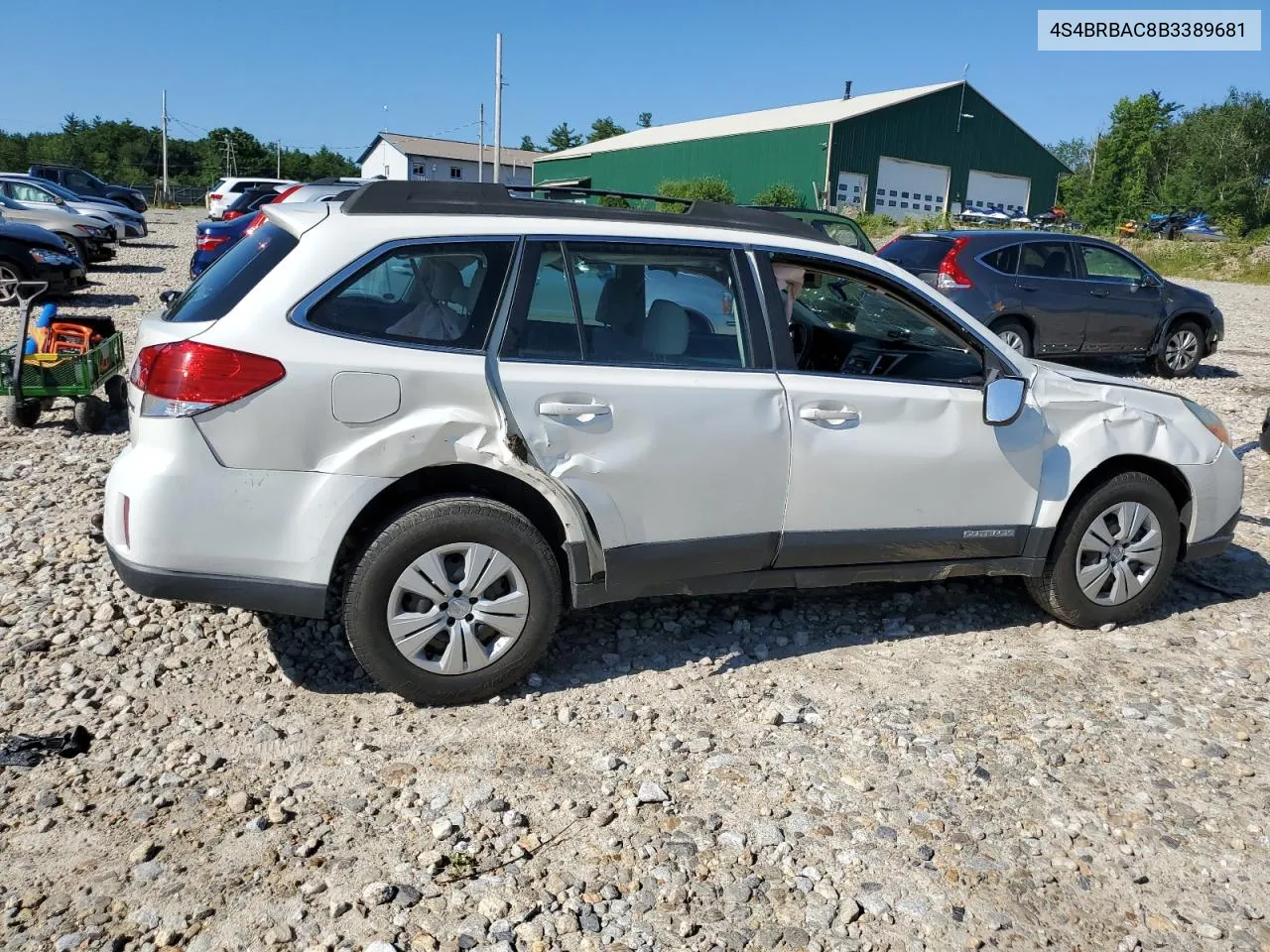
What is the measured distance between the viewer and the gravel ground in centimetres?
292

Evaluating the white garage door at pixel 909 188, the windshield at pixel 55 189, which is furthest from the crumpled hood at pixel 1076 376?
the white garage door at pixel 909 188

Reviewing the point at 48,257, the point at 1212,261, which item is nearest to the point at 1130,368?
the point at 48,257

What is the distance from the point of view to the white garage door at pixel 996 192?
4994cm

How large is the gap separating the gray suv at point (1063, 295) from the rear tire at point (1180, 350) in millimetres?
12

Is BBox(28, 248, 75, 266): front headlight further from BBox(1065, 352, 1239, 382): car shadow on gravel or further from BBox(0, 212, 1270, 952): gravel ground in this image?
BBox(1065, 352, 1239, 382): car shadow on gravel

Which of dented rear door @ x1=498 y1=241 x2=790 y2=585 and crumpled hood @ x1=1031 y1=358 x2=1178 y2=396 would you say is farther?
crumpled hood @ x1=1031 y1=358 x2=1178 y2=396

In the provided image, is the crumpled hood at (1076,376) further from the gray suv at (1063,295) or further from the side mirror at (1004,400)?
the gray suv at (1063,295)

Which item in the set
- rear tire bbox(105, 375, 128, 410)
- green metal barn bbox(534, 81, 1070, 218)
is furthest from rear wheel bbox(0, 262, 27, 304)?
green metal barn bbox(534, 81, 1070, 218)

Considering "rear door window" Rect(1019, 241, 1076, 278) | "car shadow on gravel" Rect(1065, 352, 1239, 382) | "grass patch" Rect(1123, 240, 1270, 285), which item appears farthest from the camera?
"grass patch" Rect(1123, 240, 1270, 285)

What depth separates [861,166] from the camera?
152ft

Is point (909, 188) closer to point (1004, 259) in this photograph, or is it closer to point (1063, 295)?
point (1063, 295)

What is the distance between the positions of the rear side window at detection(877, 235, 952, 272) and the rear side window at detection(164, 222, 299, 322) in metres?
8.71

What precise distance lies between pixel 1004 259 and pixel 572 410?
30.2ft

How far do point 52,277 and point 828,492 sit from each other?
44.5ft
